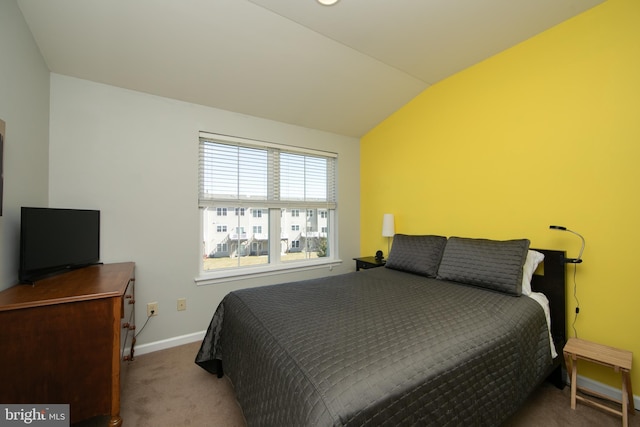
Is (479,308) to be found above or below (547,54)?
below

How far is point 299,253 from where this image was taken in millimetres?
3326

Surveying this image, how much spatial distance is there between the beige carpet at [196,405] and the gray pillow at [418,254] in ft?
3.47

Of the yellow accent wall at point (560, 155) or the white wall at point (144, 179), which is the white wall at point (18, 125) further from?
the yellow accent wall at point (560, 155)

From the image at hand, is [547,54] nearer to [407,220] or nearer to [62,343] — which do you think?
[407,220]

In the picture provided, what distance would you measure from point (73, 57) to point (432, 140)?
319cm

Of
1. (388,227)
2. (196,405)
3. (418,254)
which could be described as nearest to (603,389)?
(418,254)

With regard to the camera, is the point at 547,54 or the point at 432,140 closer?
the point at 547,54

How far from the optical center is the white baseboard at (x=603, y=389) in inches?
63.7

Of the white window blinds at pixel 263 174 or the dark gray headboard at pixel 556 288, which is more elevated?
the white window blinds at pixel 263 174

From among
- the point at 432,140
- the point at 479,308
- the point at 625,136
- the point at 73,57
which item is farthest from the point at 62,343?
the point at 625,136

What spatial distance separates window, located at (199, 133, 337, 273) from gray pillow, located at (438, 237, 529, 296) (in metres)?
1.64

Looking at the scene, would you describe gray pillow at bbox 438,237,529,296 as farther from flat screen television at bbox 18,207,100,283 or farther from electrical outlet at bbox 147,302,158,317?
flat screen television at bbox 18,207,100,283

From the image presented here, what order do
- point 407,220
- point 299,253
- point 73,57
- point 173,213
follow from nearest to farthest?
1. point 73,57
2. point 173,213
3. point 407,220
4. point 299,253

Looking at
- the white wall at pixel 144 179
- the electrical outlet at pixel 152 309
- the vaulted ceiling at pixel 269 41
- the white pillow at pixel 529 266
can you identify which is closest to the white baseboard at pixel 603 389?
the white pillow at pixel 529 266
